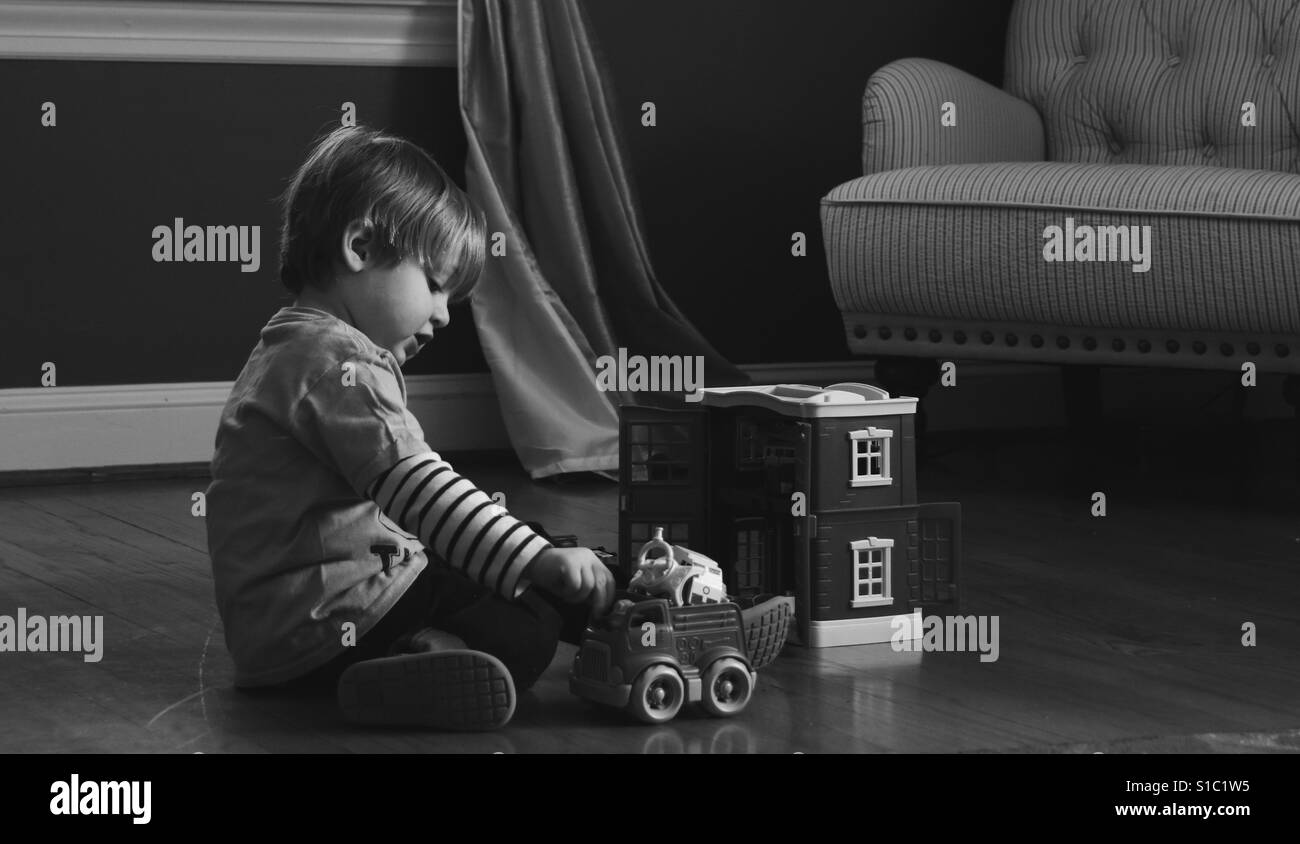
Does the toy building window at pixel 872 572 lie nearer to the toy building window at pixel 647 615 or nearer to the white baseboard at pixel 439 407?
the toy building window at pixel 647 615

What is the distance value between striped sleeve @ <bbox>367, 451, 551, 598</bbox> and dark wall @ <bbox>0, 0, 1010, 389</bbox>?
1475 millimetres

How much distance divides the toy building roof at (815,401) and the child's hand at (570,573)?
0.32 metres

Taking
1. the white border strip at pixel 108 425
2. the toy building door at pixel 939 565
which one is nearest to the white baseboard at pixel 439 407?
the white border strip at pixel 108 425

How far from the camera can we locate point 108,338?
2.61 metres

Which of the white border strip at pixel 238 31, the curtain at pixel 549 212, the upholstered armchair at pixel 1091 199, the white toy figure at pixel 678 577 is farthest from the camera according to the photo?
the curtain at pixel 549 212

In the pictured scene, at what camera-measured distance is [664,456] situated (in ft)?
5.41

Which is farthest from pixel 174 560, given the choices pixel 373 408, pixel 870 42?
pixel 870 42

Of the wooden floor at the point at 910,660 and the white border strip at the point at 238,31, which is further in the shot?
the white border strip at the point at 238,31

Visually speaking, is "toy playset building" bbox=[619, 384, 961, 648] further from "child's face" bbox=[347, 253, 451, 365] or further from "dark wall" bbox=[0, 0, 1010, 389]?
"dark wall" bbox=[0, 0, 1010, 389]

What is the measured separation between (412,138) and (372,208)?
58.1 inches

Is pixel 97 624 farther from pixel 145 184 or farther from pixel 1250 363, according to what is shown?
pixel 1250 363

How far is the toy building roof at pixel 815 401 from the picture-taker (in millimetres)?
1537

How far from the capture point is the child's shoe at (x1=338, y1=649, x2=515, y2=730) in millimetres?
1239

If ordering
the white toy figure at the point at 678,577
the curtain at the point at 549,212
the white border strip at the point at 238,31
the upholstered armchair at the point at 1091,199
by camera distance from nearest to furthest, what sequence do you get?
A: the white toy figure at the point at 678,577, the upholstered armchair at the point at 1091,199, the white border strip at the point at 238,31, the curtain at the point at 549,212
